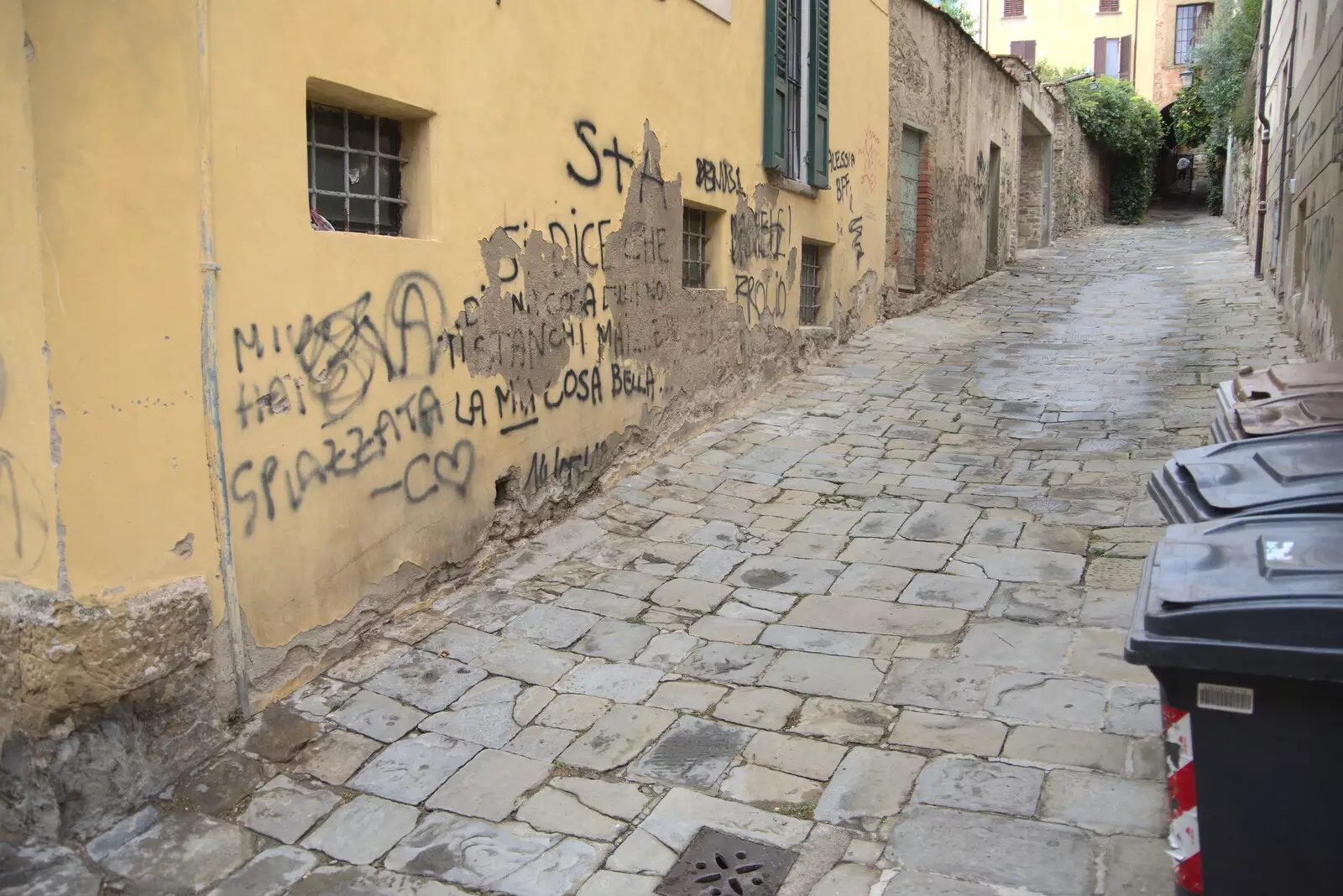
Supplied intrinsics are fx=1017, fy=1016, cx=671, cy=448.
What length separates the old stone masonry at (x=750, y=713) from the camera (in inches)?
121

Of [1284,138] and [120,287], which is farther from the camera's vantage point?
[1284,138]

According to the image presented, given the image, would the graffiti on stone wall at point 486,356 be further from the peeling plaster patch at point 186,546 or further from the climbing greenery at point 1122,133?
the climbing greenery at point 1122,133

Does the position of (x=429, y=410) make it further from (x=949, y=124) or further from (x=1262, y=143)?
(x=1262, y=143)

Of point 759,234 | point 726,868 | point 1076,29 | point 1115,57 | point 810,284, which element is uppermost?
point 1076,29

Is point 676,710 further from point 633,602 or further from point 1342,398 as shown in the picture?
point 1342,398

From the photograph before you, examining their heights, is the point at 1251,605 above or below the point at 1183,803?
above

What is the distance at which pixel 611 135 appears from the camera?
6.25m

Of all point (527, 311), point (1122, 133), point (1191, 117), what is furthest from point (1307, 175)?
point (1191, 117)

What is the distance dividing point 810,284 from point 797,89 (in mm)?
1850

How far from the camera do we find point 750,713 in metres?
3.90

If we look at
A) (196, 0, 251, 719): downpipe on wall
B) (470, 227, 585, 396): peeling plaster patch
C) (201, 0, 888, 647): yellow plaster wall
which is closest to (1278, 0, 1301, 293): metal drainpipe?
(201, 0, 888, 647): yellow plaster wall

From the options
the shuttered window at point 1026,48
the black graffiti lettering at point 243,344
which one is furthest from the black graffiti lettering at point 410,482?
the shuttered window at point 1026,48

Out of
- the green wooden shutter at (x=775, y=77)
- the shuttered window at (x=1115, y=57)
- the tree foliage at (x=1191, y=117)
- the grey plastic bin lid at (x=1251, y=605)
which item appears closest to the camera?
the grey plastic bin lid at (x=1251, y=605)

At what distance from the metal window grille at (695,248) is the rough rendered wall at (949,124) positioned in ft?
14.3
